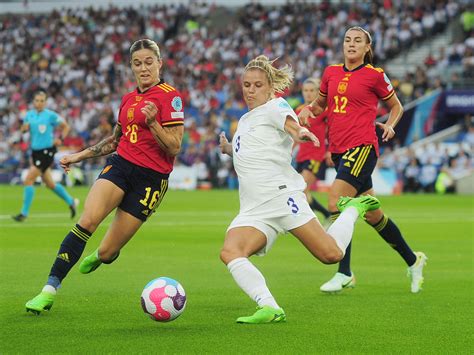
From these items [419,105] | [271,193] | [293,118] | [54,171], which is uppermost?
[293,118]

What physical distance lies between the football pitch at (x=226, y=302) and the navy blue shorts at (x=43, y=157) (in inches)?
95.1

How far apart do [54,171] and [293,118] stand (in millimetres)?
34580

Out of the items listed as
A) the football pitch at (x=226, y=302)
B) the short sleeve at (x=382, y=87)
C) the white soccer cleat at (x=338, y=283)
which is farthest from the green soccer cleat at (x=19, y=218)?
the short sleeve at (x=382, y=87)

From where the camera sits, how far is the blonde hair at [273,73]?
876 centimetres

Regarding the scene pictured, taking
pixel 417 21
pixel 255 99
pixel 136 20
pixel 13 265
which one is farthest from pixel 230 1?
pixel 255 99

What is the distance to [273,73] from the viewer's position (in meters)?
8.81

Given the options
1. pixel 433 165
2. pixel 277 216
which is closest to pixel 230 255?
pixel 277 216

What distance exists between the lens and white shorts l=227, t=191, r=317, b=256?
28.2 ft

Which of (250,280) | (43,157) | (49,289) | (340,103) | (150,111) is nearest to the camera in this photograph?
(250,280)

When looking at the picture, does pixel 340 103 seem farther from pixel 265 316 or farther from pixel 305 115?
pixel 265 316

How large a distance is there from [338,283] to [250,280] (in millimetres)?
2803

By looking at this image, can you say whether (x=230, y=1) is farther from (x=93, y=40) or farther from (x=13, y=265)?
(x=13, y=265)

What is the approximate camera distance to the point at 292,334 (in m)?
8.07

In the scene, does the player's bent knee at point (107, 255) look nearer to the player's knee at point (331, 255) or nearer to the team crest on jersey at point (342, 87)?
the player's knee at point (331, 255)
